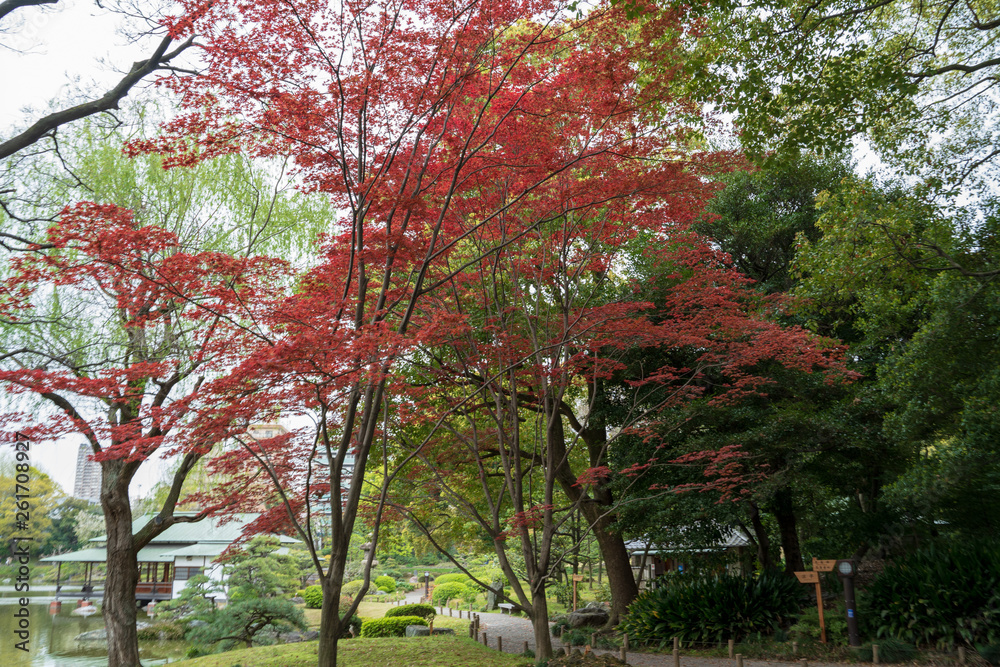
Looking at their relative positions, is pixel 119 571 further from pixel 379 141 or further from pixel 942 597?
pixel 942 597

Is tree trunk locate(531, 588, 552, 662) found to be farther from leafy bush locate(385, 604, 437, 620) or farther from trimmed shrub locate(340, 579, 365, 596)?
trimmed shrub locate(340, 579, 365, 596)

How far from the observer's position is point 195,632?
12.6 metres

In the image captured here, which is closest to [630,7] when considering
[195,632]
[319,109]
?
[319,109]

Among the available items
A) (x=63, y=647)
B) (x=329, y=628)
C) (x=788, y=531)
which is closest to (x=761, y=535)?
(x=788, y=531)

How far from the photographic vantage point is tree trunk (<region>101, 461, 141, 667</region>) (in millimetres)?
9500

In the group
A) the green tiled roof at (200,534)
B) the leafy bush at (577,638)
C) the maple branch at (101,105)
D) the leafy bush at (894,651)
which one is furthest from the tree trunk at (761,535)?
the green tiled roof at (200,534)

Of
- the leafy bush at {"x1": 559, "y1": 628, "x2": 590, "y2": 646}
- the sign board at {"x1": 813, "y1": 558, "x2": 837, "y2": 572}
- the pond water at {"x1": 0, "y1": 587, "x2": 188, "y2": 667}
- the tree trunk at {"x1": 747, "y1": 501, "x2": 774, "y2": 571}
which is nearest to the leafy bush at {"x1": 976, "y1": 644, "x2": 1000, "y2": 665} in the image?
the sign board at {"x1": 813, "y1": 558, "x2": 837, "y2": 572}

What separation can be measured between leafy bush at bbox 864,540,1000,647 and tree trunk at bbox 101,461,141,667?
1107cm

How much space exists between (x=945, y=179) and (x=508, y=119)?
5.45 meters

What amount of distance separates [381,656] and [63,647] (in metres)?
10.9

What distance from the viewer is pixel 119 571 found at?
9.66 m

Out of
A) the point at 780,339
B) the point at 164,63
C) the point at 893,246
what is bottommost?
the point at 780,339

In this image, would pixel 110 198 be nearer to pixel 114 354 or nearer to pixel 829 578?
pixel 114 354

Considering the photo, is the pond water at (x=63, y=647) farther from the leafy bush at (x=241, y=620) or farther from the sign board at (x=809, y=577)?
the sign board at (x=809, y=577)
